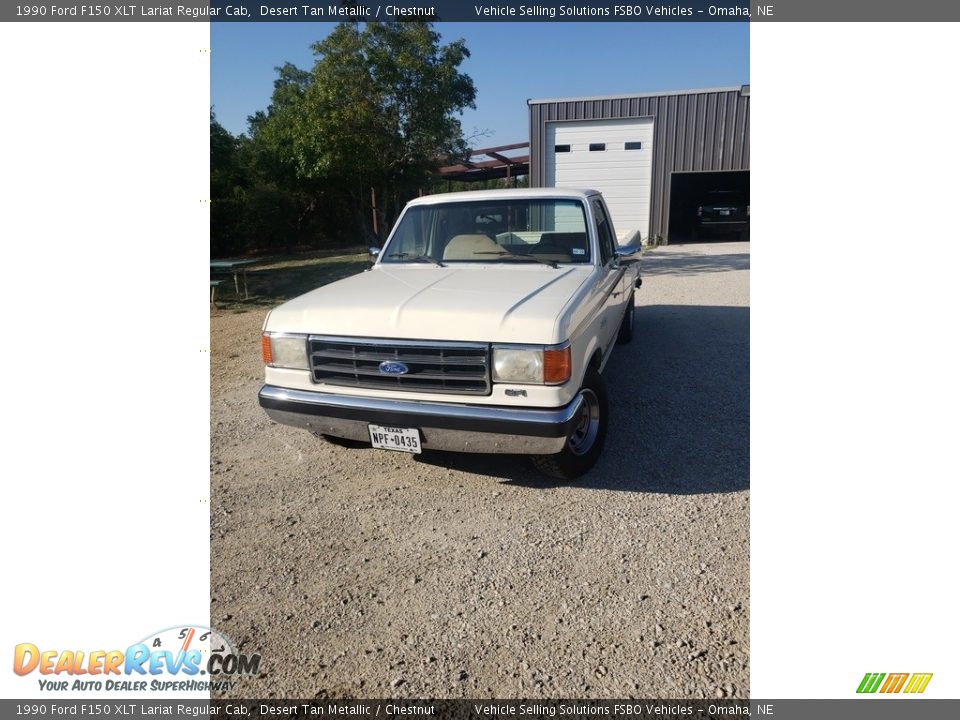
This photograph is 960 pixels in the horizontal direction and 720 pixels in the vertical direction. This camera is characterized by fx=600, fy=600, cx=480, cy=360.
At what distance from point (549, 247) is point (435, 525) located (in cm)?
222

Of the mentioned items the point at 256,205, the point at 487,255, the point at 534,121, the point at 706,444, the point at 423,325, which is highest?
the point at 534,121

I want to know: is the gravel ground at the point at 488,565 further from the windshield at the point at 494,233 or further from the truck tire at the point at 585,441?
the windshield at the point at 494,233

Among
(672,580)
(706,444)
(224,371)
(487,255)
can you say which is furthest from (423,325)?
(224,371)

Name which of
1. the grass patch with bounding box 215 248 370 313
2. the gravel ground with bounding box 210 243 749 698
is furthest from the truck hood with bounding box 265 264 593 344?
the grass patch with bounding box 215 248 370 313

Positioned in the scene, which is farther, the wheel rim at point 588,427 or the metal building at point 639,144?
the metal building at point 639,144

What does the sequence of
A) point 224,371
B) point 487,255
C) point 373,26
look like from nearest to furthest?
point 487,255
point 224,371
point 373,26

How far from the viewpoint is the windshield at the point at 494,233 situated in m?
4.34

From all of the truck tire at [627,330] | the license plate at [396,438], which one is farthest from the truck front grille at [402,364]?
the truck tire at [627,330]

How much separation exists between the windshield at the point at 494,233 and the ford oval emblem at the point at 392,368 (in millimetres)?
1433

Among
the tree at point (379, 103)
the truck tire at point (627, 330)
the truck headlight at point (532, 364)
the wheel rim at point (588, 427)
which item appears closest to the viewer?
the truck headlight at point (532, 364)

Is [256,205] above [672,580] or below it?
above

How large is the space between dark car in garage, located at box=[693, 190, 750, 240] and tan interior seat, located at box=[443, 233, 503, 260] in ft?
53.8

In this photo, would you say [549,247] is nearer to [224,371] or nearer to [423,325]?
[423,325]

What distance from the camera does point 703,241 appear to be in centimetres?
1941
